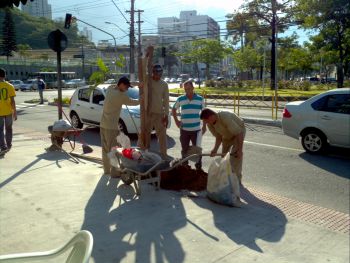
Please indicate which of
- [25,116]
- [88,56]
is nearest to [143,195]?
[25,116]

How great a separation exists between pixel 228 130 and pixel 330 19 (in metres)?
19.5

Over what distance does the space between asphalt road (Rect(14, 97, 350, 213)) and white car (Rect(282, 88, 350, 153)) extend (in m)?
0.33

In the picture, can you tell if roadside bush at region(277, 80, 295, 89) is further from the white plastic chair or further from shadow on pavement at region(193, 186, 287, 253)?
the white plastic chair

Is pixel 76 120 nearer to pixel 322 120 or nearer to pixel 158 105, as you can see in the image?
pixel 158 105

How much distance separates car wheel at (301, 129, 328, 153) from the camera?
28.1 ft

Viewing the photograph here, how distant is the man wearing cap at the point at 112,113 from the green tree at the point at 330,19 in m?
17.7

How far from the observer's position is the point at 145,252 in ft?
12.7

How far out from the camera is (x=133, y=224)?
15.0 ft

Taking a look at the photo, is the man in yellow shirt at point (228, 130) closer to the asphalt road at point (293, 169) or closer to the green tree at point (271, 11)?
the asphalt road at point (293, 169)

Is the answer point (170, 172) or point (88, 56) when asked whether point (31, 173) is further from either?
point (88, 56)

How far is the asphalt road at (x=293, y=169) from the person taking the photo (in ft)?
19.5

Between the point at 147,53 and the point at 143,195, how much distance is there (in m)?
2.16

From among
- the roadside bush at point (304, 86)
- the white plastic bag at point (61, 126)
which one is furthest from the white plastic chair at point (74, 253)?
the roadside bush at point (304, 86)

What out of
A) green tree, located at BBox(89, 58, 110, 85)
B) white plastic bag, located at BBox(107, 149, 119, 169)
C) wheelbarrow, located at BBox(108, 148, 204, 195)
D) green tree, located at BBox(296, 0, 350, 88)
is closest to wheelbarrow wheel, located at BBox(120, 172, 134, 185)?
wheelbarrow, located at BBox(108, 148, 204, 195)
